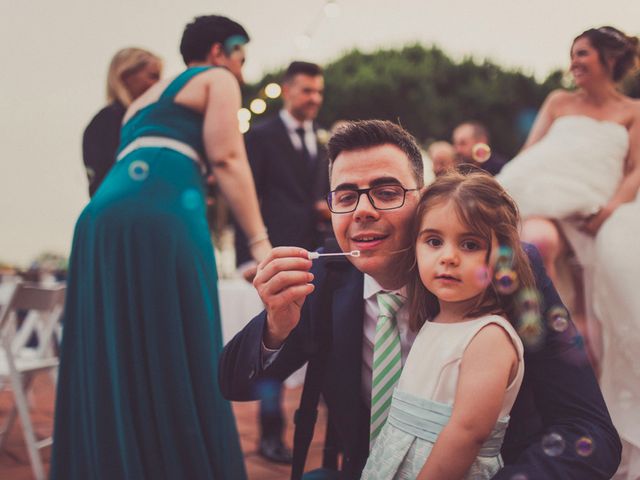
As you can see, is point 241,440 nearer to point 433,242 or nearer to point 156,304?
point 156,304

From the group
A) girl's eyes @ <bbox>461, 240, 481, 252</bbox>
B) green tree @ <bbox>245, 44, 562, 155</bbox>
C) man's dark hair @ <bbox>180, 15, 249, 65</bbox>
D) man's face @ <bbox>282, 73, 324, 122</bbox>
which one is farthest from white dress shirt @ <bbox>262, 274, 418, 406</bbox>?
green tree @ <bbox>245, 44, 562, 155</bbox>

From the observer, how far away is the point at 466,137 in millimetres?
4410

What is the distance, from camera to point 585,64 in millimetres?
2309

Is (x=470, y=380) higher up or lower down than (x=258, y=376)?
higher up

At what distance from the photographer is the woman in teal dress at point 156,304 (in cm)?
182

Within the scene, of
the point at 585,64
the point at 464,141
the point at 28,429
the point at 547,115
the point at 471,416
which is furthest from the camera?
the point at 464,141

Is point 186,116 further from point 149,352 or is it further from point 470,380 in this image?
point 470,380

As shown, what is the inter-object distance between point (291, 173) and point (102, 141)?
1282 millimetres

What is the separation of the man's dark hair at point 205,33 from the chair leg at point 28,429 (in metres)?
1.64

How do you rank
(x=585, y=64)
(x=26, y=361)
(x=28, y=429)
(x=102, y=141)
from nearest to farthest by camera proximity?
(x=585, y=64) → (x=102, y=141) → (x=28, y=429) → (x=26, y=361)

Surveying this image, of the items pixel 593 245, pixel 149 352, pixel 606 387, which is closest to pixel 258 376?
pixel 149 352

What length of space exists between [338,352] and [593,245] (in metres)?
1.47

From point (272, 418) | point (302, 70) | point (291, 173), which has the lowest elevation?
point (272, 418)

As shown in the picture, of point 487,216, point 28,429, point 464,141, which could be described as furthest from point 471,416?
point 464,141
